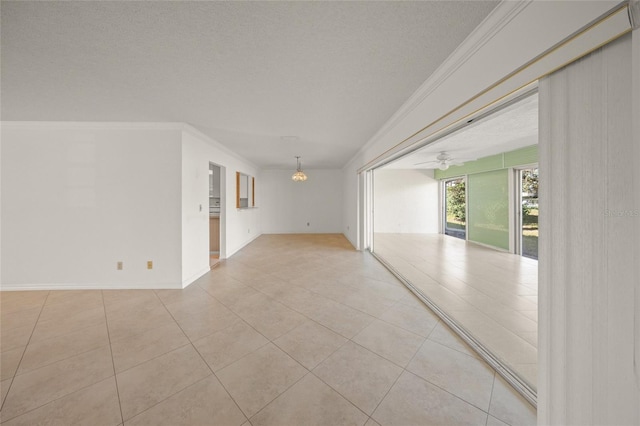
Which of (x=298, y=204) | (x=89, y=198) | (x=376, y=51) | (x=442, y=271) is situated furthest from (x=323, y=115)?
(x=298, y=204)

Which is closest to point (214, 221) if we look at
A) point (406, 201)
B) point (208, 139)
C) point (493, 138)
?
point (208, 139)

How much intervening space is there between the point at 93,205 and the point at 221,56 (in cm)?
327

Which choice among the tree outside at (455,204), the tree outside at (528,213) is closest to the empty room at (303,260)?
the tree outside at (528,213)

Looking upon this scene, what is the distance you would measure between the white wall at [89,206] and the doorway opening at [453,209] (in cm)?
872

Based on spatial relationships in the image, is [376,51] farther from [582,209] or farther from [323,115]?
[582,209]

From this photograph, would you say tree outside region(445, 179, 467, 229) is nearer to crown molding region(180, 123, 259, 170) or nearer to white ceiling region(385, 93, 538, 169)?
white ceiling region(385, 93, 538, 169)

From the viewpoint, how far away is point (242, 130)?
3.66m

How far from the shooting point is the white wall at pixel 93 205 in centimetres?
322

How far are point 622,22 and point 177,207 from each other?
168 inches

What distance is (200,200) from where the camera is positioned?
12.9 feet

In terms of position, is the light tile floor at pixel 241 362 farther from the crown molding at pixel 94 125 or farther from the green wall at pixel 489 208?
the green wall at pixel 489 208

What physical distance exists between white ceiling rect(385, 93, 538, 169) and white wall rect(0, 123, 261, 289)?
389 centimetres

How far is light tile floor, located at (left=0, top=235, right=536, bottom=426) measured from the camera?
1.38 metres

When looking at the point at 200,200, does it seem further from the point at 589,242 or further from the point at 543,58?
the point at 589,242
